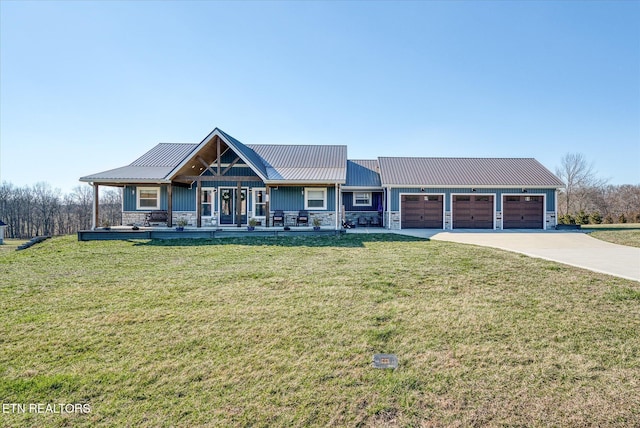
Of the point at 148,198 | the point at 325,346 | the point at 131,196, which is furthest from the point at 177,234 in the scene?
the point at 325,346

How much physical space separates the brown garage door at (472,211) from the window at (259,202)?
1115 cm

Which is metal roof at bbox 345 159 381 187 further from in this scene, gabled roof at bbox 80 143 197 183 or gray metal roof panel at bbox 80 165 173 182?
gray metal roof panel at bbox 80 165 173 182

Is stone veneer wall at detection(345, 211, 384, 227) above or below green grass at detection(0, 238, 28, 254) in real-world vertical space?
above

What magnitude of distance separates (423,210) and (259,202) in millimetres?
9511

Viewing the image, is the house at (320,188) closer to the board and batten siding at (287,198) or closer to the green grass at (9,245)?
the board and batten siding at (287,198)

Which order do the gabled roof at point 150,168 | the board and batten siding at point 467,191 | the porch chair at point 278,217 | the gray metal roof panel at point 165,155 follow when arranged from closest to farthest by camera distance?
the gabled roof at point 150,168
the porch chair at point 278,217
the board and batten siding at point 467,191
the gray metal roof panel at point 165,155

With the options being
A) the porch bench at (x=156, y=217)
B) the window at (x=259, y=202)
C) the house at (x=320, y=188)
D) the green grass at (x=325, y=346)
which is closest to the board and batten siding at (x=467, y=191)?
the house at (x=320, y=188)

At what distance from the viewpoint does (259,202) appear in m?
17.9

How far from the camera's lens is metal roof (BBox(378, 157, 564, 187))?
19344 mm

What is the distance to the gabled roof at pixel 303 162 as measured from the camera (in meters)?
16.4

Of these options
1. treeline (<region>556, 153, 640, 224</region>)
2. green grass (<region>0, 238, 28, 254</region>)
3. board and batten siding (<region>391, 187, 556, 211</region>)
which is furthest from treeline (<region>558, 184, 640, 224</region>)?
green grass (<region>0, 238, 28, 254</region>)

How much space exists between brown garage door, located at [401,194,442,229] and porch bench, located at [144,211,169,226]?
13.2m

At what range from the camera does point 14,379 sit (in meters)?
3.55

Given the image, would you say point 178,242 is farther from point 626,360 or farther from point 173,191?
point 626,360
